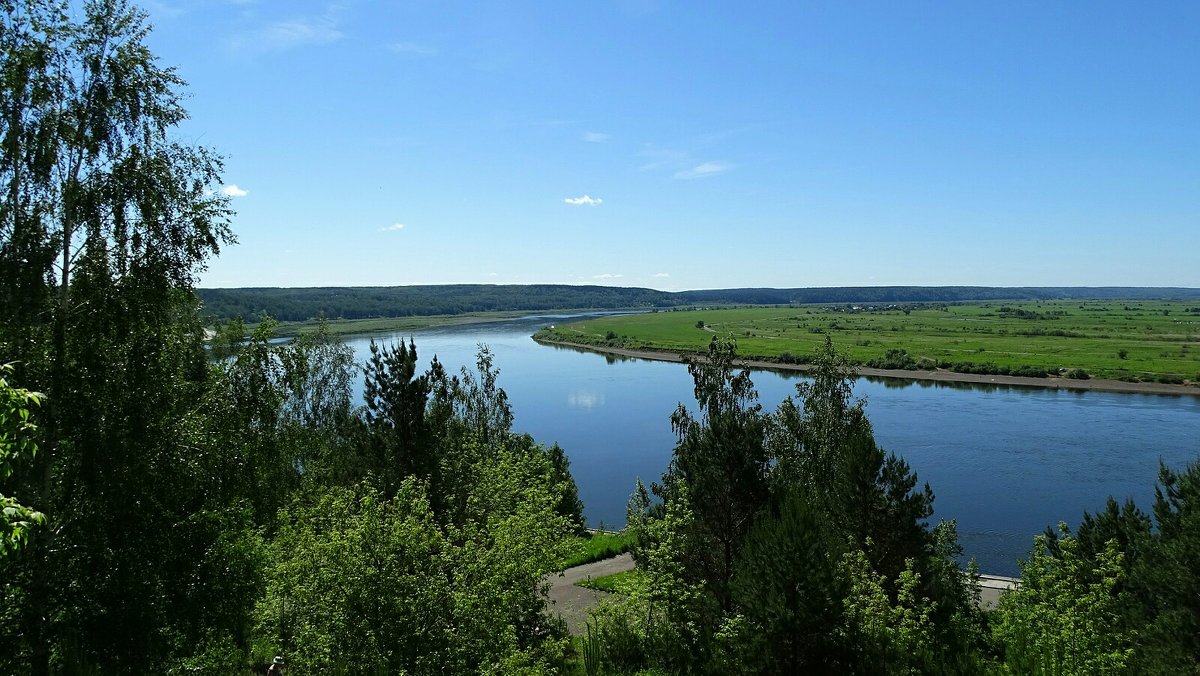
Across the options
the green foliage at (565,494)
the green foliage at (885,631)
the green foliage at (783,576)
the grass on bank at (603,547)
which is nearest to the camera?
the green foliage at (885,631)

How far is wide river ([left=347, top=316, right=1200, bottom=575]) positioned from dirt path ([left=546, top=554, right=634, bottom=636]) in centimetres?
1092

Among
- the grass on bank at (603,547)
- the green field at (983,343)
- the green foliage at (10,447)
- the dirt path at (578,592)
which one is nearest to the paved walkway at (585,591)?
the dirt path at (578,592)

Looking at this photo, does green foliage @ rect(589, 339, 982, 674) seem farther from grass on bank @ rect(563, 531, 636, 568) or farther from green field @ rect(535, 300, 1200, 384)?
green field @ rect(535, 300, 1200, 384)

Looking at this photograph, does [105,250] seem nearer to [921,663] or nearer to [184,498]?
[184,498]

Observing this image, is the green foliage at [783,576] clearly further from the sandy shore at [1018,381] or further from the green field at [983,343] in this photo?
the sandy shore at [1018,381]

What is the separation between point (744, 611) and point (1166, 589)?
8026 mm

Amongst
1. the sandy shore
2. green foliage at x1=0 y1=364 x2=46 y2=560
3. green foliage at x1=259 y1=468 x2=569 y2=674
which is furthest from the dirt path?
the sandy shore

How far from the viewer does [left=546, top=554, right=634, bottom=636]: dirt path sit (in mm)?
21141

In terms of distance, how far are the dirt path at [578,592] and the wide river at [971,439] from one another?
1092cm

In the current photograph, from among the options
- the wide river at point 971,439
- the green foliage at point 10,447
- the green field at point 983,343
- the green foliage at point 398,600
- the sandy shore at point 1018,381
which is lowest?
the wide river at point 971,439

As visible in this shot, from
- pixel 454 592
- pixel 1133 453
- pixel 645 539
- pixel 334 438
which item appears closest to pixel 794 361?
pixel 1133 453

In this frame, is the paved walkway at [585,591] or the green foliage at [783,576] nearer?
the green foliage at [783,576]

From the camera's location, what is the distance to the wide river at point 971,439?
1479 inches

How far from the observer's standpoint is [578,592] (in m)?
24.1
